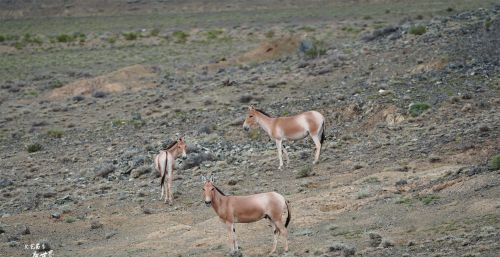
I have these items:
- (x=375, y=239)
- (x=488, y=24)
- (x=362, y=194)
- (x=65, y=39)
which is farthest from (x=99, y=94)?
(x=65, y=39)

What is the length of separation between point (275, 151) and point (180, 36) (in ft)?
181

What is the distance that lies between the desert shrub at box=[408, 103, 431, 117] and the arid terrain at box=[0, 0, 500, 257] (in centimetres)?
5

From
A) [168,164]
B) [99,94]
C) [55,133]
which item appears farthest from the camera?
[99,94]

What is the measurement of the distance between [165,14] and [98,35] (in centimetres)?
1988

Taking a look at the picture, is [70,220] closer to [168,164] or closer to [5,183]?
[168,164]

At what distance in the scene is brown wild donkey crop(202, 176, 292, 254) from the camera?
50.2 feet

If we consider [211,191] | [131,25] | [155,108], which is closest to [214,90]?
[155,108]

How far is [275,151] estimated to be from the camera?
86.1 ft

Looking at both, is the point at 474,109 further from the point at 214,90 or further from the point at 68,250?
the point at 214,90

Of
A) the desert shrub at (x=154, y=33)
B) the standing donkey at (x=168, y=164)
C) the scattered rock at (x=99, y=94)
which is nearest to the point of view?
the standing donkey at (x=168, y=164)

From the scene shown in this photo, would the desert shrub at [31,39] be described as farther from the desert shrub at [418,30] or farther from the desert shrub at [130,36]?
the desert shrub at [418,30]

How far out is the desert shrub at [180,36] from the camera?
255ft

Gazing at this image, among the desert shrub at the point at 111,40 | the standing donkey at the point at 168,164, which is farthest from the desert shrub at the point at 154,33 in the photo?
the standing donkey at the point at 168,164

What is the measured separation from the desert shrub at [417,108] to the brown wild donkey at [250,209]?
1171cm
